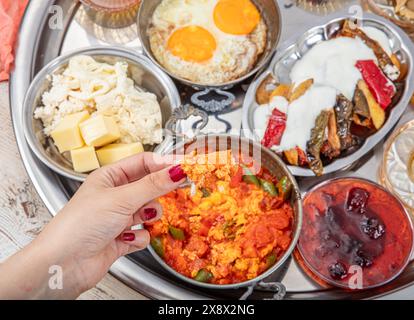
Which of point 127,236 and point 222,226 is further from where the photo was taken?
point 222,226

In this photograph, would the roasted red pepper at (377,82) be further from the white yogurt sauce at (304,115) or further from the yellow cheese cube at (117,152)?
the yellow cheese cube at (117,152)

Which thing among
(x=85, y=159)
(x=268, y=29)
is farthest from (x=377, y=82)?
(x=85, y=159)

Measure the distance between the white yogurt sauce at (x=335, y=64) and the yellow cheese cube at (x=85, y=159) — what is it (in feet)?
3.65

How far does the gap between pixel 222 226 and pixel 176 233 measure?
0.22 meters

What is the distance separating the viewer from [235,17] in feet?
9.21

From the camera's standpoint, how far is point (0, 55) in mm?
2809

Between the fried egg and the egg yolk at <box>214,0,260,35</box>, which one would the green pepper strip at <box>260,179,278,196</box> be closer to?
the fried egg

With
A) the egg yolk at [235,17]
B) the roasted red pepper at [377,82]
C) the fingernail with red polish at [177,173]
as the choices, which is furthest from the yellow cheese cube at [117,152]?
the roasted red pepper at [377,82]

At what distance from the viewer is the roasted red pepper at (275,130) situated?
2.50 m

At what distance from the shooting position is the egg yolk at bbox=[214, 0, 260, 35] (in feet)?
9.18

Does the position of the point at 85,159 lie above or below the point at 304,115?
below

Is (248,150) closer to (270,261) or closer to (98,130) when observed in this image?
(270,261)

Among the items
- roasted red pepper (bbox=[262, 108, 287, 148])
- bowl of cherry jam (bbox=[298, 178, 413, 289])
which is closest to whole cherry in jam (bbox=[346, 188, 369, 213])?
bowl of cherry jam (bbox=[298, 178, 413, 289])

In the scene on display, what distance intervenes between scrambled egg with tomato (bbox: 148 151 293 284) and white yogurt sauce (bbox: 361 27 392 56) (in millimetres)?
963
